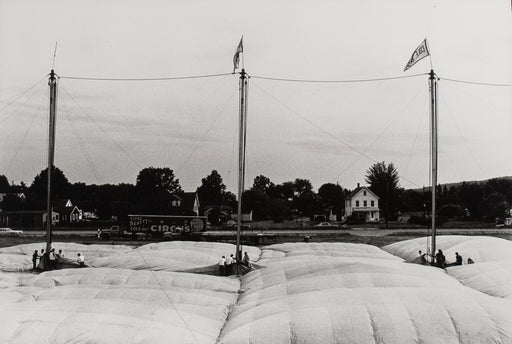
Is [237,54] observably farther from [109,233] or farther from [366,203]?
[366,203]

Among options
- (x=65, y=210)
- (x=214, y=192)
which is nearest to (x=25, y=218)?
(x=65, y=210)

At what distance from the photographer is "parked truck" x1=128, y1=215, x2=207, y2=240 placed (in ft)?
148

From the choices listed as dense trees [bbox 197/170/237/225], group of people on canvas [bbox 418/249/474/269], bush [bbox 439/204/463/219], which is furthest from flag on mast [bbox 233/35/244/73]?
dense trees [bbox 197/170/237/225]

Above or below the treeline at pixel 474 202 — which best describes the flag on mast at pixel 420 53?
above

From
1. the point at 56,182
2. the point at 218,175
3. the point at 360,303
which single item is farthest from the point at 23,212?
the point at 360,303

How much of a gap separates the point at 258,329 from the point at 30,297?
858cm

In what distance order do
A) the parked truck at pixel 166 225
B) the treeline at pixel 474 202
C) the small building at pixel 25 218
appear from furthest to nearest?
1. the small building at pixel 25 218
2. the treeline at pixel 474 202
3. the parked truck at pixel 166 225

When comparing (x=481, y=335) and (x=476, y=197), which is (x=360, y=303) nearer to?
(x=481, y=335)

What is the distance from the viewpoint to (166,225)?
45375 millimetres

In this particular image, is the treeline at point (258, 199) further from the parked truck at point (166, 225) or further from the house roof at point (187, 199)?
the parked truck at point (166, 225)

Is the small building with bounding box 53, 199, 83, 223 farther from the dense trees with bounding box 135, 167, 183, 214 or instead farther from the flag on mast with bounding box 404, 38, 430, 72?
the flag on mast with bounding box 404, 38, 430, 72

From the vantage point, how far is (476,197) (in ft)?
254

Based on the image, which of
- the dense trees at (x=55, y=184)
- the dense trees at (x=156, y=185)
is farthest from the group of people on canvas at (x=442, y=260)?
the dense trees at (x=55, y=184)

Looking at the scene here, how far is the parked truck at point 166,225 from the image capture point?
45156 mm
